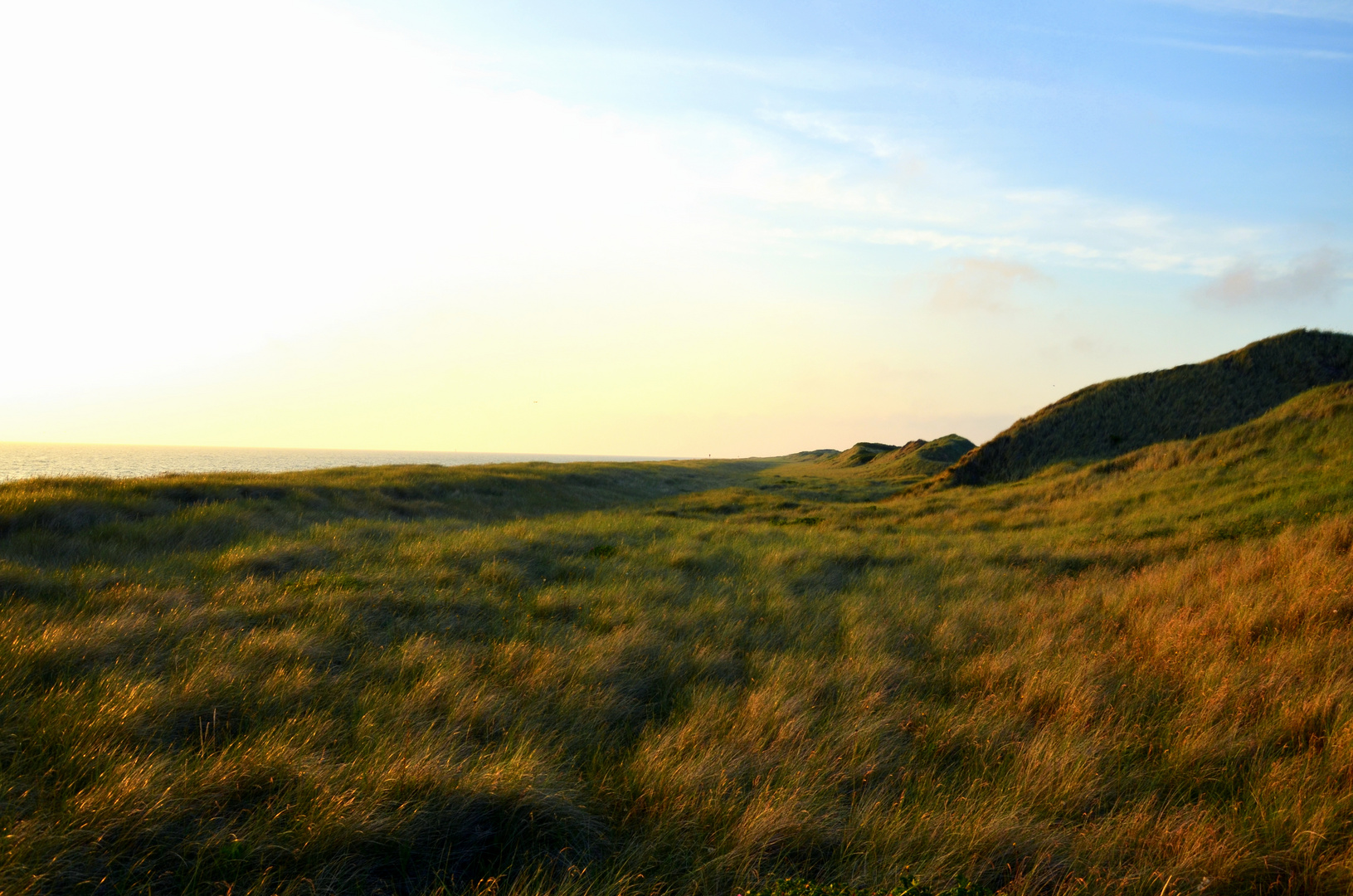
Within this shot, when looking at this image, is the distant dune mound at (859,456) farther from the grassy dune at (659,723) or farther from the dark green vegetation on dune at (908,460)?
the grassy dune at (659,723)

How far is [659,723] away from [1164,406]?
34851 millimetres

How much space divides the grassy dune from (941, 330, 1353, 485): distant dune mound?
22.4 meters

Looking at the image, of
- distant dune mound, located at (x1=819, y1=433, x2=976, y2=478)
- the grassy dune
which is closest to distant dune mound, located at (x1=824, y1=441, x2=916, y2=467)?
distant dune mound, located at (x1=819, y1=433, x2=976, y2=478)

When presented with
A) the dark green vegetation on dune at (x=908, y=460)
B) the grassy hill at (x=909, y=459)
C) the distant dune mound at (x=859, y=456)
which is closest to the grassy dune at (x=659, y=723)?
the dark green vegetation on dune at (x=908, y=460)

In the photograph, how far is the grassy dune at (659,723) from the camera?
10.7 feet

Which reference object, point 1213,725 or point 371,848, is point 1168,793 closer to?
→ point 1213,725

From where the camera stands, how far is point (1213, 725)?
460cm

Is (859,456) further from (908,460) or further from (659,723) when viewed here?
(659,723)

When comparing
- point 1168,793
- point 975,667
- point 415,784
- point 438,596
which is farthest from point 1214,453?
point 415,784

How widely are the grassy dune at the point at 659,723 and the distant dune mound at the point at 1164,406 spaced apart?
2241cm

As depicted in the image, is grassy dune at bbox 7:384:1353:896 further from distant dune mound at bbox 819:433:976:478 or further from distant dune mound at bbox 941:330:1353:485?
distant dune mound at bbox 819:433:976:478

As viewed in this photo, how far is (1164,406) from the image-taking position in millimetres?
30781

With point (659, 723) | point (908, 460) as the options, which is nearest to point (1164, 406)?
point (908, 460)

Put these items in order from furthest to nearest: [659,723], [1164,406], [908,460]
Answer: [908,460]
[1164,406]
[659,723]
